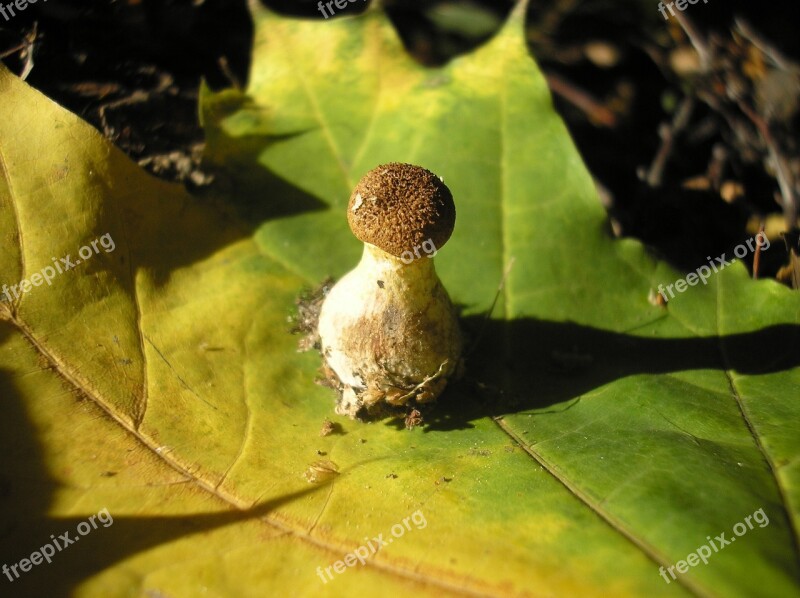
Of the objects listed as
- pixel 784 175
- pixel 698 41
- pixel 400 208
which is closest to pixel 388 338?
pixel 400 208

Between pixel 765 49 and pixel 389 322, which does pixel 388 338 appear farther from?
pixel 765 49

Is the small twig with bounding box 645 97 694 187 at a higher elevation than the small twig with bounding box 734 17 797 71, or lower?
lower

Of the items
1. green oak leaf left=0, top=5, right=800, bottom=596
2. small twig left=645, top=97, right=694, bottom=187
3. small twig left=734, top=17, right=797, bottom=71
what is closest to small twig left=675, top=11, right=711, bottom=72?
small twig left=734, top=17, right=797, bottom=71

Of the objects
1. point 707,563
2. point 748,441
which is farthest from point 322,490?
point 748,441

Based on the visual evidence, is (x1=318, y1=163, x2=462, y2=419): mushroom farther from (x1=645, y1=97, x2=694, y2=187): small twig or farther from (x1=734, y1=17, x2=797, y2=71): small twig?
(x1=734, y1=17, x2=797, y2=71): small twig

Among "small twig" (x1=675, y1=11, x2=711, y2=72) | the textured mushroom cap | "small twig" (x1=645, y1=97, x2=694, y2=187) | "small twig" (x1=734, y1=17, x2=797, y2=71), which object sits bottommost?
"small twig" (x1=645, y1=97, x2=694, y2=187)

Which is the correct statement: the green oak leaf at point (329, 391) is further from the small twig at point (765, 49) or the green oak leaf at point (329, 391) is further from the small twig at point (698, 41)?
the small twig at point (765, 49)
